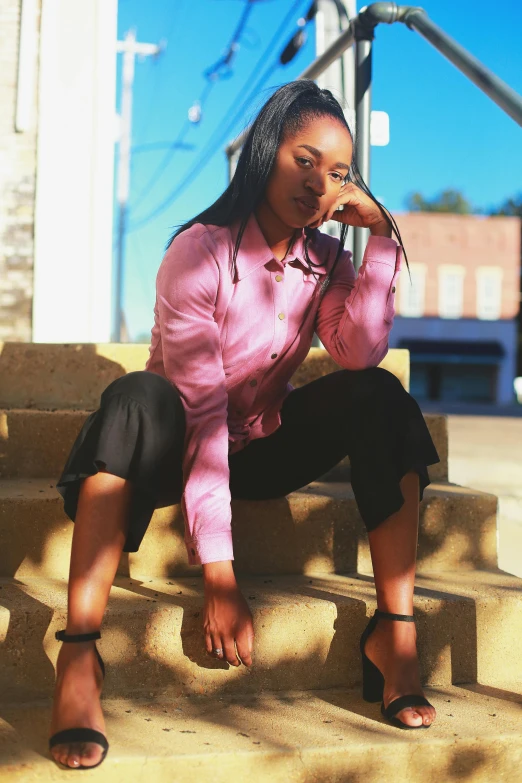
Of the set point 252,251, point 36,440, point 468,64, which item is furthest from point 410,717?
point 468,64

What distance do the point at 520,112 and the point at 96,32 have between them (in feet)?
10.5

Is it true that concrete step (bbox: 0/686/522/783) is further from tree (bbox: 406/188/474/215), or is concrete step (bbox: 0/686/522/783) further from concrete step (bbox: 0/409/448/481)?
tree (bbox: 406/188/474/215)

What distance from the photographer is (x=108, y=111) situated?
4.53 meters

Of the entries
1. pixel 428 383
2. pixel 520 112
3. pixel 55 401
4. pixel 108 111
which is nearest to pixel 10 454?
pixel 55 401

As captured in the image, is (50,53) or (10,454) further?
(50,53)

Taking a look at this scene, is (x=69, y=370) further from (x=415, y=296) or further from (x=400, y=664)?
(x=415, y=296)

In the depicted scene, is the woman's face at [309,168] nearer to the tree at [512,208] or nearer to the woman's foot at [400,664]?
the woman's foot at [400,664]

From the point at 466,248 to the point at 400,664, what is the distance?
27.9m

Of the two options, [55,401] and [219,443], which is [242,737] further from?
[55,401]

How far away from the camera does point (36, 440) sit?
221 centimetres

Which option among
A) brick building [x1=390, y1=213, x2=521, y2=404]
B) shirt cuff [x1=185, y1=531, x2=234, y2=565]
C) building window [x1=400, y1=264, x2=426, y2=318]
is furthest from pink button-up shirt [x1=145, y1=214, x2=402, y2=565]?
building window [x1=400, y1=264, x2=426, y2=318]

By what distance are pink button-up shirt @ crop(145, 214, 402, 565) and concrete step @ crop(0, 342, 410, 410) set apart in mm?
685

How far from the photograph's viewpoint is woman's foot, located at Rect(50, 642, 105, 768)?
1.31 m

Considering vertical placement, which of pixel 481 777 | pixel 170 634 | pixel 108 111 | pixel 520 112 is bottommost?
pixel 481 777
